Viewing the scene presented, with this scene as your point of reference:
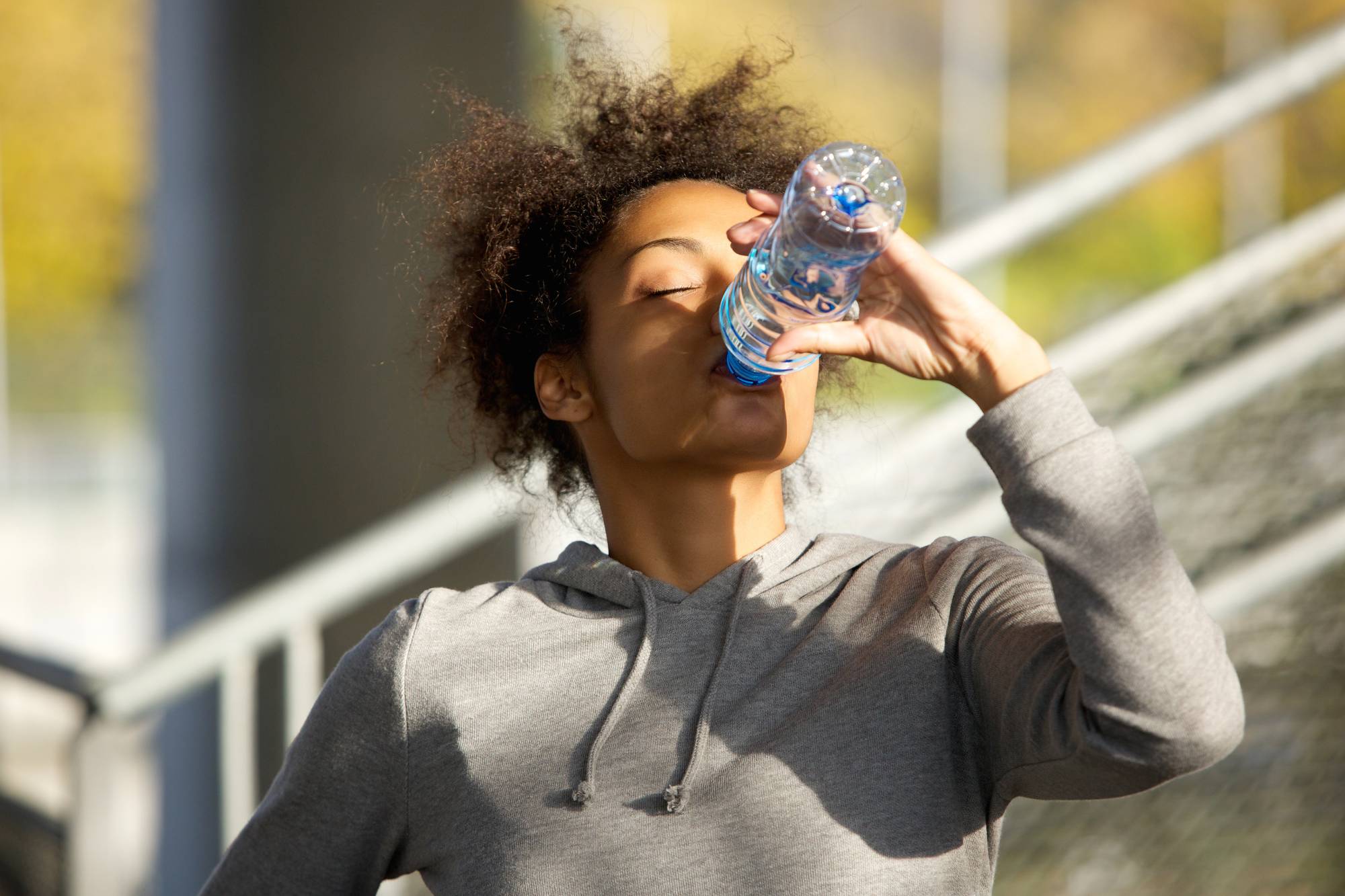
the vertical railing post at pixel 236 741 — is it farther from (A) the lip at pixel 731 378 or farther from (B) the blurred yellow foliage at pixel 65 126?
(B) the blurred yellow foliage at pixel 65 126

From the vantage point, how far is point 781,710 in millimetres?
1575

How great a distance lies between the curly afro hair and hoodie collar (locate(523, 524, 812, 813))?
0.24 meters

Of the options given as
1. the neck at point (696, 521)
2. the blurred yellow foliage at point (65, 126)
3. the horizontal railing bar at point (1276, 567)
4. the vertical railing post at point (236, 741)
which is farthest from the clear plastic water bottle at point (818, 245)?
the blurred yellow foliage at point (65, 126)

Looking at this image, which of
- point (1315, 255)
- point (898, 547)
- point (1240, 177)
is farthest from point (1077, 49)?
point (898, 547)

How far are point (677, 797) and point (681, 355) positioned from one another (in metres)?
0.48

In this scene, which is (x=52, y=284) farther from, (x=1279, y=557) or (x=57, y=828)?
(x=1279, y=557)

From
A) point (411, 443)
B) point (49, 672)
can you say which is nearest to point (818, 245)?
point (49, 672)

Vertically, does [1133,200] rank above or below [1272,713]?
above

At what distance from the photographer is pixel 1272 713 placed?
285 centimetres

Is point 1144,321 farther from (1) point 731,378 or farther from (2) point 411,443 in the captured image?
(2) point 411,443

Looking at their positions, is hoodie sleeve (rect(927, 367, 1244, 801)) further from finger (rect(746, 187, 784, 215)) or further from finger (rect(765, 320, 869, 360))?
finger (rect(746, 187, 784, 215))

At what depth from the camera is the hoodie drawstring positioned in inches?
60.2

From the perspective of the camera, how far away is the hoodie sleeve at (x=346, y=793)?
→ 168 centimetres

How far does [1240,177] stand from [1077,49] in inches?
133
